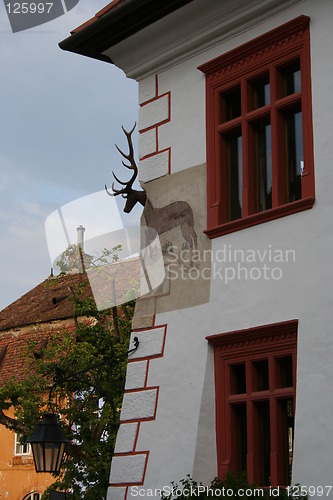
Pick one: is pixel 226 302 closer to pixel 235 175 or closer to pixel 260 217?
pixel 260 217

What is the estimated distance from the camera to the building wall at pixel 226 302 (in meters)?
8.84

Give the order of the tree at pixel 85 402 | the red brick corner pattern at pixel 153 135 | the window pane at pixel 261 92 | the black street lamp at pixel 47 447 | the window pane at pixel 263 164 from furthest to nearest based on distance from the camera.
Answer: the tree at pixel 85 402 < the red brick corner pattern at pixel 153 135 < the black street lamp at pixel 47 447 < the window pane at pixel 261 92 < the window pane at pixel 263 164

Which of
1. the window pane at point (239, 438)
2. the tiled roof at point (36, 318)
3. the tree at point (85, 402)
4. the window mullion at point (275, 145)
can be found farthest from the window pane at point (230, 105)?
the tiled roof at point (36, 318)

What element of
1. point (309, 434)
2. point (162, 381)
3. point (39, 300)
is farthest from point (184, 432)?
point (39, 300)

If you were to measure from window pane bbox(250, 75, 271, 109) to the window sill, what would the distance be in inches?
52.1

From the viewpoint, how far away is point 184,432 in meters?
10.1

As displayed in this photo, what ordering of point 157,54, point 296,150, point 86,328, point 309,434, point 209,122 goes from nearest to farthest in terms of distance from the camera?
1. point 309,434
2. point 296,150
3. point 209,122
4. point 157,54
5. point 86,328

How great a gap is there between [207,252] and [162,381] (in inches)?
58.2

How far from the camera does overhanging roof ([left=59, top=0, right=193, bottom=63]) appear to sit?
11.1 metres

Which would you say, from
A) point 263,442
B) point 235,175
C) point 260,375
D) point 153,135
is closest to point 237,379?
point 260,375

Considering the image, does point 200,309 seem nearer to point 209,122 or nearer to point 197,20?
point 209,122

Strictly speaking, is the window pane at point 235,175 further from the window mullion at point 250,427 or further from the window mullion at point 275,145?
the window mullion at point 250,427

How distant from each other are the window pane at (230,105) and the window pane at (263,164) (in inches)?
17.7

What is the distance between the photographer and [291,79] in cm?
1011
